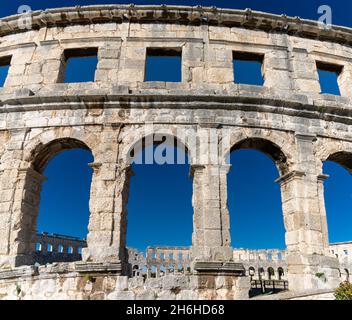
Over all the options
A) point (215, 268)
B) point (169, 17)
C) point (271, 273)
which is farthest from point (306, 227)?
point (271, 273)

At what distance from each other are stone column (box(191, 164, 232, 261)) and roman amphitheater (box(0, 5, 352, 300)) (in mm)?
28

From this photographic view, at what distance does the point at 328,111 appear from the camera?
10.5 meters

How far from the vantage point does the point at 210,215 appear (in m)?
8.81

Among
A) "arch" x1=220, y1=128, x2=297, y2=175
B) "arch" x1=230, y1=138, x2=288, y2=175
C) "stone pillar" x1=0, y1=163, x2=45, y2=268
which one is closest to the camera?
"stone pillar" x1=0, y1=163, x2=45, y2=268

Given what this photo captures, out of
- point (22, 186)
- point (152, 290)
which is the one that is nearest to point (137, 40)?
point (22, 186)

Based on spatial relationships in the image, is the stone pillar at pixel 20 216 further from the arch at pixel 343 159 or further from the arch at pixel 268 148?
the arch at pixel 343 159

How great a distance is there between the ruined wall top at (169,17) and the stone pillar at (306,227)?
14.3 feet

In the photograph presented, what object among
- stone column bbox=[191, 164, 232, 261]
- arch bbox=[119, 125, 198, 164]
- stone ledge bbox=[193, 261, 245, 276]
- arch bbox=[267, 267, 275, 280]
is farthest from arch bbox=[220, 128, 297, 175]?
arch bbox=[267, 267, 275, 280]

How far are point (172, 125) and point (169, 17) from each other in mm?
4149

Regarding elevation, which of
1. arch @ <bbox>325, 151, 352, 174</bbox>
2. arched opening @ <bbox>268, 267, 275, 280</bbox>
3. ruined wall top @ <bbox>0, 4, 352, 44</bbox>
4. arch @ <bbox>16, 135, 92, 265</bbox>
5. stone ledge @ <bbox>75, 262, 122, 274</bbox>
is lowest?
stone ledge @ <bbox>75, 262, 122, 274</bbox>

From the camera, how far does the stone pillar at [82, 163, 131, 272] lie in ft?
27.8

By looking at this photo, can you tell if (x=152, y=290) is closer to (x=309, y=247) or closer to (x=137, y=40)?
(x=309, y=247)

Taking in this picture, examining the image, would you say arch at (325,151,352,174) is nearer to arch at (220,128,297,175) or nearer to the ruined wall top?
arch at (220,128,297,175)

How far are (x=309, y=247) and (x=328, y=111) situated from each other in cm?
417
